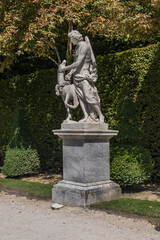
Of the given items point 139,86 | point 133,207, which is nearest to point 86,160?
point 133,207

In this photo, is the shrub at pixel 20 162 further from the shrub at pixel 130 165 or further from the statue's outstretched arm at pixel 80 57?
the statue's outstretched arm at pixel 80 57

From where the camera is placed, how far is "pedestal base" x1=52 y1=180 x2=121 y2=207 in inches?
242

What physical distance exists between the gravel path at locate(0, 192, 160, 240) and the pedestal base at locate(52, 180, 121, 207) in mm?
200

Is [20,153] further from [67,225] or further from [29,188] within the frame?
[67,225]

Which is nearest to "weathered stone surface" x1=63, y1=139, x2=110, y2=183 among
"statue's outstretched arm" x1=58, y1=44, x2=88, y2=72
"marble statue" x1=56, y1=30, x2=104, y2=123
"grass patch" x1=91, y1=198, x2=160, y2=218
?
"marble statue" x1=56, y1=30, x2=104, y2=123

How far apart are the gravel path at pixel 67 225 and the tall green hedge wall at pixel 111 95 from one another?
3.54 m

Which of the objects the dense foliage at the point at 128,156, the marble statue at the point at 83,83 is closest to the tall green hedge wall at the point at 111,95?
the dense foliage at the point at 128,156

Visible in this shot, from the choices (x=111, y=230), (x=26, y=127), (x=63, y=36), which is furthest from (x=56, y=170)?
(x=111, y=230)

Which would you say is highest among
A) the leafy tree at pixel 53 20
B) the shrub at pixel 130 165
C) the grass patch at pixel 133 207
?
the leafy tree at pixel 53 20

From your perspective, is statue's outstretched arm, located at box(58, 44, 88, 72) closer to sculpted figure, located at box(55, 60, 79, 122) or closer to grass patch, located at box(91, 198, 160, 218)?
sculpted figure, located at box(55, 60, 79, 122)

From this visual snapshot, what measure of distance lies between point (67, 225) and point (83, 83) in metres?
2.81

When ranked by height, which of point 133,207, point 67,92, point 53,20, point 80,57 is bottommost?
point 133,207

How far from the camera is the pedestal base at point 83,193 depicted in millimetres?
6156

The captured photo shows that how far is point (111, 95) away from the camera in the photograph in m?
9.46
